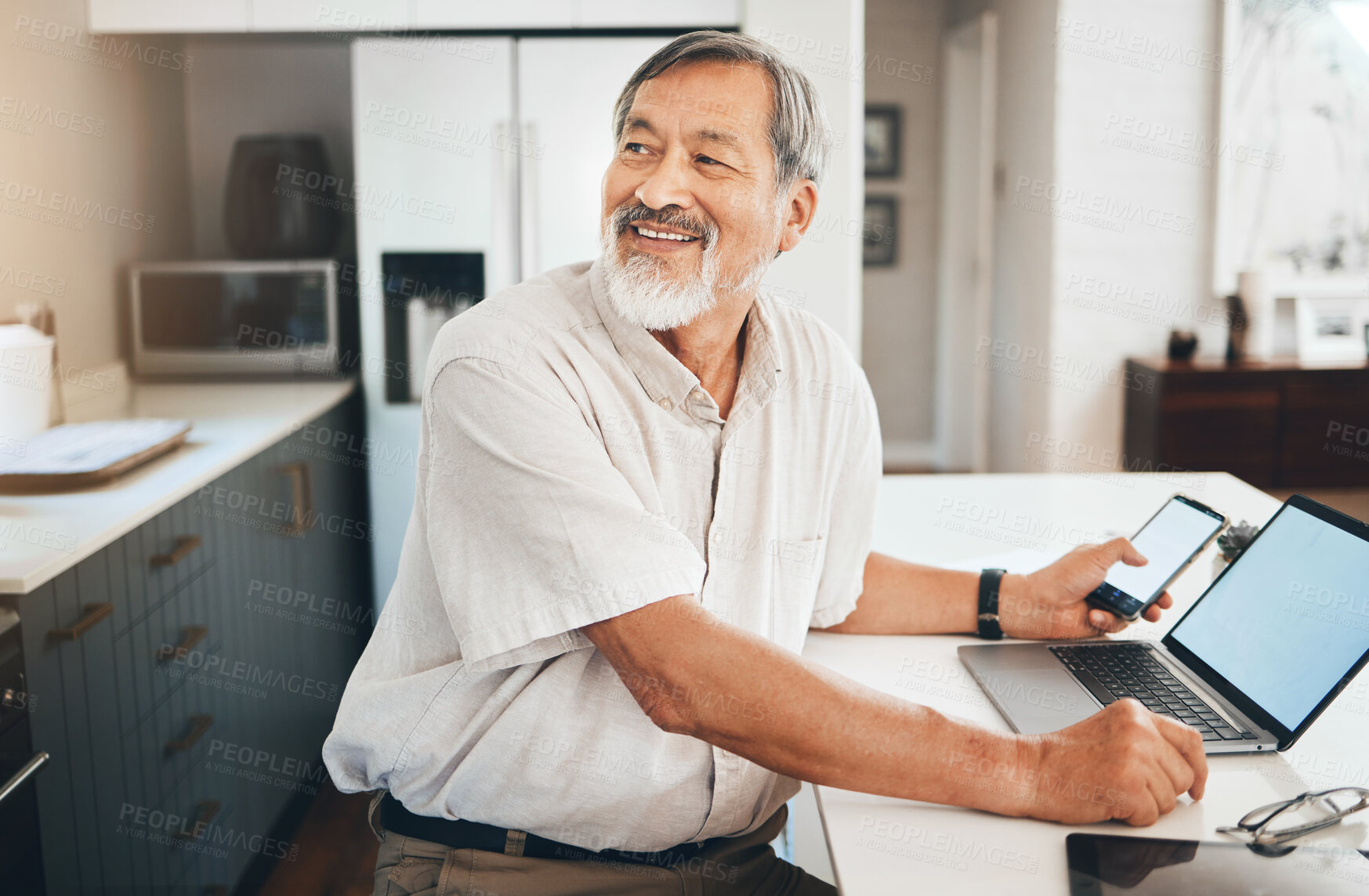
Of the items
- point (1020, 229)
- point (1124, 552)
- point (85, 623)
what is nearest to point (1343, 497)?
point (1020, 229)

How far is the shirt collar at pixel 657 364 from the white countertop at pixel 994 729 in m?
0.34

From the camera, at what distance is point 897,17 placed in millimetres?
5422

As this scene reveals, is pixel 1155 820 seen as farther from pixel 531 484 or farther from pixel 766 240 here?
pixel 766 240

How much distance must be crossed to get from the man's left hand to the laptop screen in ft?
0.32

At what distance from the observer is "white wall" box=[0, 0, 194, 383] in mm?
2166

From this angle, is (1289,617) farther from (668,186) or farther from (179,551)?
(179,551)

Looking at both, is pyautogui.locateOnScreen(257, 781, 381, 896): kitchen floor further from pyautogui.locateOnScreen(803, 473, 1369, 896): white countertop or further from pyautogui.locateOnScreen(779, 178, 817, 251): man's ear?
pyautogui.locateOnScreen(779, 178, 817, 251): man's ear

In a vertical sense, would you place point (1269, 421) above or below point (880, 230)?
below

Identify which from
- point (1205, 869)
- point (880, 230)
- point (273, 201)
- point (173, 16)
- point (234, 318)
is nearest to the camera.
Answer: point (1205, 869)

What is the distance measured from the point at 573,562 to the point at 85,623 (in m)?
1.03

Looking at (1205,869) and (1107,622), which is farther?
(1107,622)

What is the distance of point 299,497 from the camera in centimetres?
245

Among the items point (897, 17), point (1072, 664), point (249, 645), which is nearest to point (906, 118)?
point (897, 17)

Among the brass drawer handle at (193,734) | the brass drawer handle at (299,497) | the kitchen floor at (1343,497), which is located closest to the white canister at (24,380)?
the brass drawer handle at (299,497)
